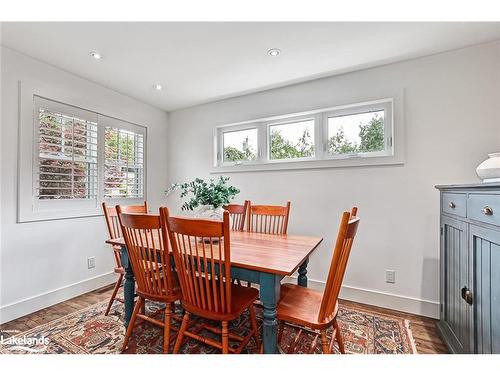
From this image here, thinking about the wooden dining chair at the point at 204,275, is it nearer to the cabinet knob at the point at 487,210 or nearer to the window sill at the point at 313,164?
the cabinet knob at the point at 487,210

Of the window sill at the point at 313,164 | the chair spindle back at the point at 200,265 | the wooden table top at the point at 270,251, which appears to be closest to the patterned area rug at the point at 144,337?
the chair spindle back at the point at 200,265

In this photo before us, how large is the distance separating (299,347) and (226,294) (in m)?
0.82

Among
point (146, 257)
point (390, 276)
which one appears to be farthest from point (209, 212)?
point (390, 276)

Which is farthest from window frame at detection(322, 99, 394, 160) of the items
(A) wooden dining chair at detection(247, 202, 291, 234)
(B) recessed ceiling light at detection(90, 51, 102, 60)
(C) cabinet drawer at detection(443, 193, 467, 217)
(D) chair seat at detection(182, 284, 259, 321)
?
(B) recessed ceiling light at detection(90, 51, 102, 60)

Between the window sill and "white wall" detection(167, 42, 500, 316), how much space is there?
0.06 m

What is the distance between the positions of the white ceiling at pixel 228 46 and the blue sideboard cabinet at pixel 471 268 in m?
1.27

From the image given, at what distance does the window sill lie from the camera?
234 centimetres

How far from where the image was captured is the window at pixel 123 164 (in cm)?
294

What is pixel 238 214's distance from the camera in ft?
8.43

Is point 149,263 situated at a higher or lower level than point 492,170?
lower

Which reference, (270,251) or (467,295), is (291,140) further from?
(467,295)

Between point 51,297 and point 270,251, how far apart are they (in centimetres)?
231
